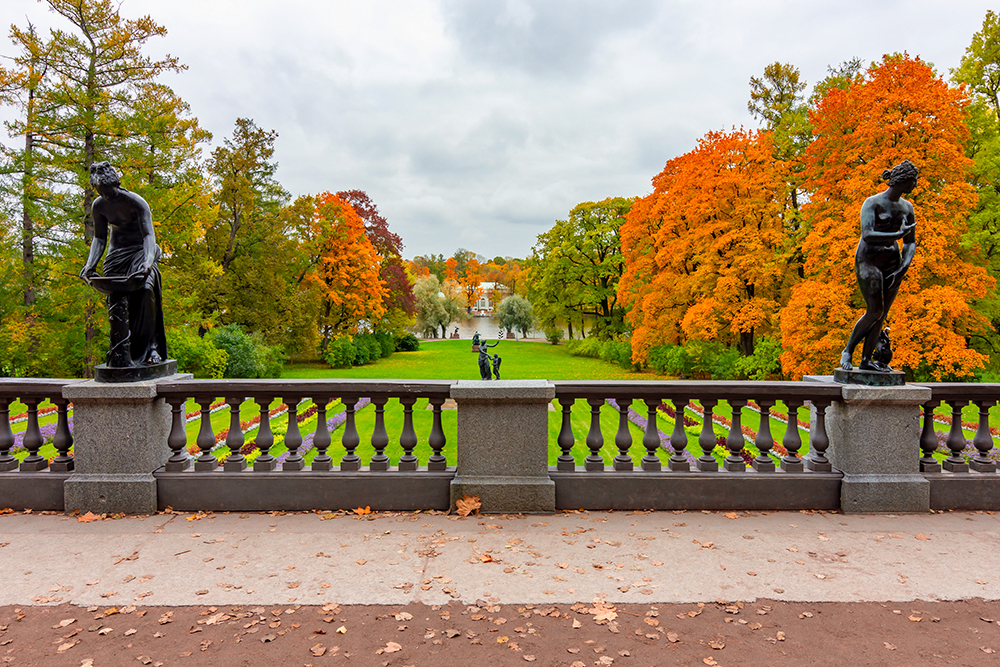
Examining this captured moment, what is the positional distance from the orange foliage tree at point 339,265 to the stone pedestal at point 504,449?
3270cm

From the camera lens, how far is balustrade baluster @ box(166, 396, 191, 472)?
529 cm

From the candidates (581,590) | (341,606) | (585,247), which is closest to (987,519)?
(581,590)

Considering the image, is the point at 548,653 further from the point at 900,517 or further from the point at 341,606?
the point at 900,517

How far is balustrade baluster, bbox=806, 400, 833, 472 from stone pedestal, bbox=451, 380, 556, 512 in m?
2.68

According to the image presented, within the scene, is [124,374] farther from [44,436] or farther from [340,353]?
[340,353]

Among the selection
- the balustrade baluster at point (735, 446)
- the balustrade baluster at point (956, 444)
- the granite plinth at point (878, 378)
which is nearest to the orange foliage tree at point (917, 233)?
the balustrade baluster at point (956, 444)

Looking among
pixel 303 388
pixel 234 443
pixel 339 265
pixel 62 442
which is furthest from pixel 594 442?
pixel 339 265

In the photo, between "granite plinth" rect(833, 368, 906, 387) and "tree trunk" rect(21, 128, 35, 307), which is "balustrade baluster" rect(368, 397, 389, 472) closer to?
"granite plinth" rect(833, 368, 906, 387)

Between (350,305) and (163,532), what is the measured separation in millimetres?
33287

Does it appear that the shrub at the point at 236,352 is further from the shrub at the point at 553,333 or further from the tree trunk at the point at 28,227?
the shrub at the point at 553,333

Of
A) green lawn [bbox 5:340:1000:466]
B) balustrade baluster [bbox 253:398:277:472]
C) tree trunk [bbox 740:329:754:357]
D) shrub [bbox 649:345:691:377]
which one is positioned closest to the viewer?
balustrade baluster [bbox 253:398:277:472]

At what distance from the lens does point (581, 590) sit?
3721mm

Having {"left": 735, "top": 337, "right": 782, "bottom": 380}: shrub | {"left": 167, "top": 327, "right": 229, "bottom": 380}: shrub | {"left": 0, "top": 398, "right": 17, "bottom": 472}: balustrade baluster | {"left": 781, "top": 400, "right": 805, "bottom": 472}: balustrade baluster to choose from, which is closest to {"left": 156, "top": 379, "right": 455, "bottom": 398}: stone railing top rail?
{"left": 0, "top": 398, "right": 17, "bottom": 472}: balustrade baluster

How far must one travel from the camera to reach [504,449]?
16.9 ft
